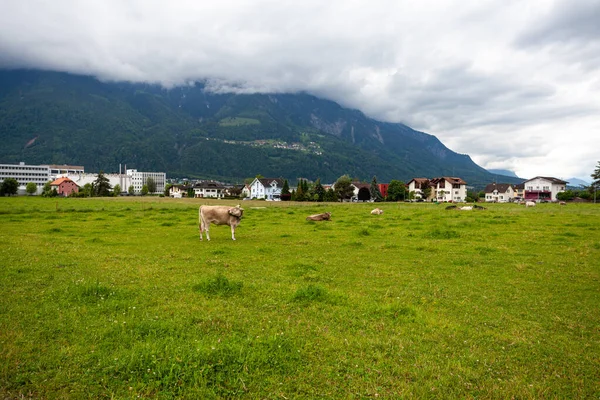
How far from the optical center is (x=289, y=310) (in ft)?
27.6

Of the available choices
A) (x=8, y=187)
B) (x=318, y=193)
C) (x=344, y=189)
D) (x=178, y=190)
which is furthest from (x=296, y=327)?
(x=178, y=190)

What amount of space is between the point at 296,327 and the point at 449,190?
13694cm

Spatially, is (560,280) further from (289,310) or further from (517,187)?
(517,187)

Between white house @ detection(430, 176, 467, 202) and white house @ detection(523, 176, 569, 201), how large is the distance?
150 ft

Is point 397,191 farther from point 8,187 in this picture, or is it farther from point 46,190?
point 46,190

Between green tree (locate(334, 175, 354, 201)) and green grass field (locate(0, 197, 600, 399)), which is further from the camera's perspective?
green tree (locate(334, 175, 354, 201))

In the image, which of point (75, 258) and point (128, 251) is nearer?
point (75, 258)

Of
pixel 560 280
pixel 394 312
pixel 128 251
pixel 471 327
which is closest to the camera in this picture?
pixel 471 327

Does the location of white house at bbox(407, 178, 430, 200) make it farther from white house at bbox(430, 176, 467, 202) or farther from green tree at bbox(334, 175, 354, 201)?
green tree at bbox(334, 175, 354, 201)

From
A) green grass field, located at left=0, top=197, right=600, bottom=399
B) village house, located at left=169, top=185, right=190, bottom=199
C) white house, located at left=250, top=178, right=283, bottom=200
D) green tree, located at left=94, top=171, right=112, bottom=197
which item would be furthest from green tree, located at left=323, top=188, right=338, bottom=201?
green grass field, located at left=0, top=197, right=600, bottom=399

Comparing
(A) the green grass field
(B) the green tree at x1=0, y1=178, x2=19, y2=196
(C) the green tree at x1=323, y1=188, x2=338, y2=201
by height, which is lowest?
(A) the green grass field

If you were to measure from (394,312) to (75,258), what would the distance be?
41.3 feet

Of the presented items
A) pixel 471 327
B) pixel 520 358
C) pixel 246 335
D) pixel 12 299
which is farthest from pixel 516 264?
pixel 12 299

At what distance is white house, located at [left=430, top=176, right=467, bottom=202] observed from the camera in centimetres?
13088
